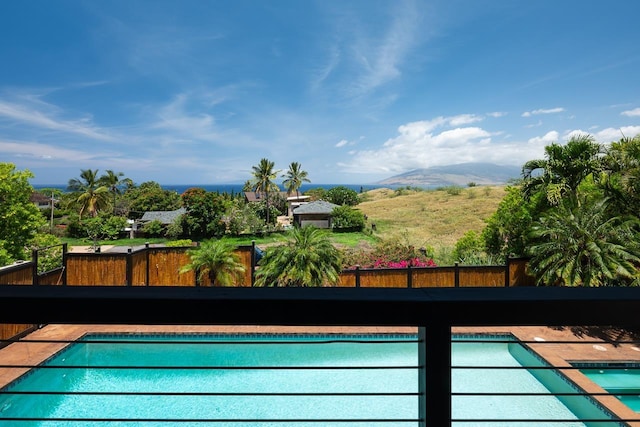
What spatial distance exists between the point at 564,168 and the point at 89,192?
30366 millimetres

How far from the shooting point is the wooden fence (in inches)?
332

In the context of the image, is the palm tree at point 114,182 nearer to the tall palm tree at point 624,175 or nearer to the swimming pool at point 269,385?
the swimming pool at point 269,385

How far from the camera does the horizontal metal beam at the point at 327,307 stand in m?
0.74

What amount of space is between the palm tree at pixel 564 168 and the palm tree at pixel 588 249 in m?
1.46

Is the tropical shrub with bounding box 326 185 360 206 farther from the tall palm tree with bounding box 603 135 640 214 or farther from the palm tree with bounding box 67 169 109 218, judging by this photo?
the tall palm tree with bounding box 603 135 640 214

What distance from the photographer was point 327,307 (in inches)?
29.2

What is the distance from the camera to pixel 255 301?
2.43ft

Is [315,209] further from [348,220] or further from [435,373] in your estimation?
[435,373]

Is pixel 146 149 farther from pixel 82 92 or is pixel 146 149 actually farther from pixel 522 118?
pixel 522 118

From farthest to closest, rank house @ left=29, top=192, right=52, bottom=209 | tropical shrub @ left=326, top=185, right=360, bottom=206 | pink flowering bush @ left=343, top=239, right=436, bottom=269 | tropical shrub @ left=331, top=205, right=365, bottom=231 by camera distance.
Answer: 1. house @ left=29, top=192, right=52, bottom=209
2. tropical shrub @ left=326, top=185, right=360, bottom=206
3. tropical shrub @ left=331, top=205, right=365, bottom=231
4. pink flowering bush @ left=343, top=239, right=436, bottom=269

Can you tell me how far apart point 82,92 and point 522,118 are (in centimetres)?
4870

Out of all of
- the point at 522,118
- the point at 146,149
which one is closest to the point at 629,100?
the point at 522,118

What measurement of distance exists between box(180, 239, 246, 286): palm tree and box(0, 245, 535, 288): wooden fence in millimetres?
288

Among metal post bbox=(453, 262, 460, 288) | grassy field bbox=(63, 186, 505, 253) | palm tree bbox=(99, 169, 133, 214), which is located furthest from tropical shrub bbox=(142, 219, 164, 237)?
metal post bbox=(453, 262, 460, 288)
